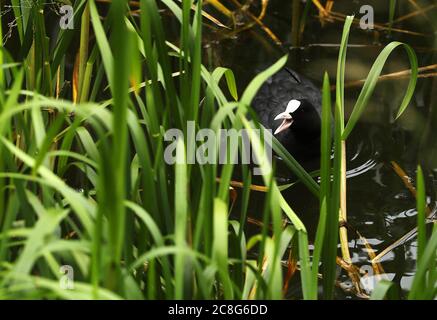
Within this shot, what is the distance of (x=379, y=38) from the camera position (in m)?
4.25

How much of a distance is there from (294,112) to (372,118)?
34cm

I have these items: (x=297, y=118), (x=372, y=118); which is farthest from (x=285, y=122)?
(x=372, y=118)

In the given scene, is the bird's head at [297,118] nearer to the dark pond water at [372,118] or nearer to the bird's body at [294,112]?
the bird's body at [294,112]

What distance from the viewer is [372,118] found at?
12.3ft

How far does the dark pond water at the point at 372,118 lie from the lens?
3.08 metres

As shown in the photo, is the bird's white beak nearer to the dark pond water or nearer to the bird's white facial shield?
the bird's white facial shield

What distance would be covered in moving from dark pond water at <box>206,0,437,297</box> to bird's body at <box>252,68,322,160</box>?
14cm

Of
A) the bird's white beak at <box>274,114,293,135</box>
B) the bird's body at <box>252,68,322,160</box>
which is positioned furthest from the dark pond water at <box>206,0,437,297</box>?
the bird's white beak at <box>274,114,293,135</box>

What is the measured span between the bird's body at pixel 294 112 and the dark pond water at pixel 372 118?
143mm

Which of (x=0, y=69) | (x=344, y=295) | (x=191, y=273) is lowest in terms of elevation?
(x=344, y=295)
